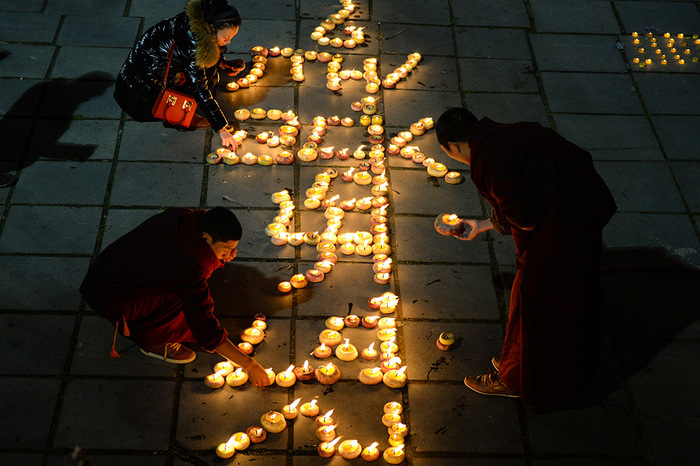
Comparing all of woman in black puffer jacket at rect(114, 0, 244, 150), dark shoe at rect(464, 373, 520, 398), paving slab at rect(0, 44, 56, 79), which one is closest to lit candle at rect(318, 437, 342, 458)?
dark shoe at rect(464, 373, 520, 398)

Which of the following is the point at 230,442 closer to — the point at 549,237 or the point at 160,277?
the point at 160,277

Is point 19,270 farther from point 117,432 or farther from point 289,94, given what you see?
point 289,94

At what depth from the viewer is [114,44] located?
629 centimetres

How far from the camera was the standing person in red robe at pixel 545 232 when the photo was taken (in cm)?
323

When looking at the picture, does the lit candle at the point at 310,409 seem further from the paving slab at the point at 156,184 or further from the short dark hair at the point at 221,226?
the paving slab at the point at 156,184

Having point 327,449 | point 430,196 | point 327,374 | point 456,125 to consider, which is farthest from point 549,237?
point 430,196

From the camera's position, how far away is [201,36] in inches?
191

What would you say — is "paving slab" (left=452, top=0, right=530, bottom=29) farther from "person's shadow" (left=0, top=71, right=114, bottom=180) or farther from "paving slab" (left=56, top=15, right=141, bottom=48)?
"person's shadow" (left=0, top=71, right=114, bottom=180)

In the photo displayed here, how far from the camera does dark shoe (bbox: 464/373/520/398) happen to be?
3953 mm

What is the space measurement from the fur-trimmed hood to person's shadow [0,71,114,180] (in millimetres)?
1258

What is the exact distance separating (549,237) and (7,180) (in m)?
4.07

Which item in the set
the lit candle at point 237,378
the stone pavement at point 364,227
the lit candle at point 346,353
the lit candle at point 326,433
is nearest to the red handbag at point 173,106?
the stone pavement at point 364,227

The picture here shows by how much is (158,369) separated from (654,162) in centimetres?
436

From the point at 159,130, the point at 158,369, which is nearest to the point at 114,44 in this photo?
the point at 159,130
